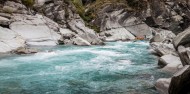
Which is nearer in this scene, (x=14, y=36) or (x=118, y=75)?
(x=118, y=75)

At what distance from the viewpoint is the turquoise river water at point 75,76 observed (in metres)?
14.9

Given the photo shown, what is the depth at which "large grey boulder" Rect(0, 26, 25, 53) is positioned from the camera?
1176 inches

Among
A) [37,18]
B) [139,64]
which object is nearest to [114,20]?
[37,18]

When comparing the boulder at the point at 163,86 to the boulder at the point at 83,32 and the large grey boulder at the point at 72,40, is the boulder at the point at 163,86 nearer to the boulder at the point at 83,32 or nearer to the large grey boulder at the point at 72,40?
the large grey boulder at the point at 72,40

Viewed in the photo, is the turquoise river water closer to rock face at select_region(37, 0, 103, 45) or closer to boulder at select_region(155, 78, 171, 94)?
boulder at select_region(155, 78, 171, 94)

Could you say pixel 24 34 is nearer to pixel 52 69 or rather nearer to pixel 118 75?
pixel 52 69

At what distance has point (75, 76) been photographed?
1841cm

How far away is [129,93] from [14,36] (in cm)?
2385

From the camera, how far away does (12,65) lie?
2203 cm

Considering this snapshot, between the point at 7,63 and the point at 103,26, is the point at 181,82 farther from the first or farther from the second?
the point at 103,26

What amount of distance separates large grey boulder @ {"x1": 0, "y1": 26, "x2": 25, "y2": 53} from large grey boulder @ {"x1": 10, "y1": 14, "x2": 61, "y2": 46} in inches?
69.3

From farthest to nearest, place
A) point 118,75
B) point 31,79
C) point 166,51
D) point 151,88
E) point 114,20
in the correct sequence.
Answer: point 114,20 < point 166,51 < point 118,75 < point 31,79 < point 151,88

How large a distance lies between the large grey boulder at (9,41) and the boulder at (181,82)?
21341 millimetres

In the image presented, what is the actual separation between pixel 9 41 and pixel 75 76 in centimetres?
1616
